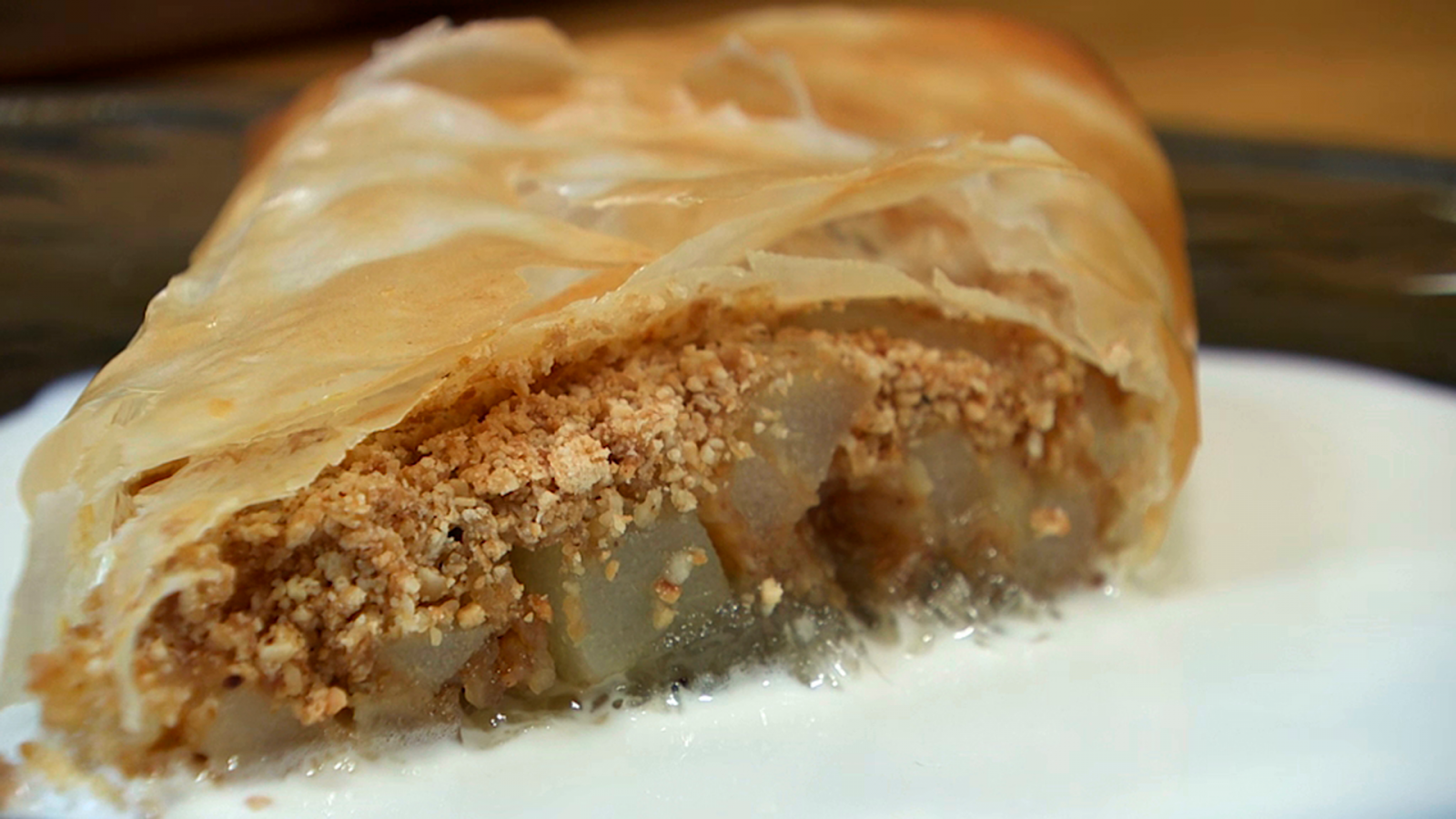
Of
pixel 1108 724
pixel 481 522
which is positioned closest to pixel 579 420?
pixel 481 522

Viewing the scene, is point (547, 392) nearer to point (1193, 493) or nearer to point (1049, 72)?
point (1193, 493)

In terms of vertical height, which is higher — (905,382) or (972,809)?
(905,382)

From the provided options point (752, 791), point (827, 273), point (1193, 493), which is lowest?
point (1193, 493)

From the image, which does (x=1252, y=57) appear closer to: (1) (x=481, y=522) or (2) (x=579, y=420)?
(2) (x=579, y=420)

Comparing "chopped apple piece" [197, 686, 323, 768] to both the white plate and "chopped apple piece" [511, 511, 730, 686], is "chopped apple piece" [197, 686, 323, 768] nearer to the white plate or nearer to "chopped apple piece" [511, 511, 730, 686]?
the white plate

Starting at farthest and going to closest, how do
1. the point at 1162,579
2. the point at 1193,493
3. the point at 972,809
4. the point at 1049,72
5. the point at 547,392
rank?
1. the point at 1049,72
2. the point at 1193,493
3. the point at 1162,579
4. the point at 547,392
5. the point at 972,809

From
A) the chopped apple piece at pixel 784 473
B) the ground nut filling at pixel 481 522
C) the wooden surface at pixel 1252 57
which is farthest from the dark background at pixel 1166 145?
the chopped apple piece at pixel 784 473

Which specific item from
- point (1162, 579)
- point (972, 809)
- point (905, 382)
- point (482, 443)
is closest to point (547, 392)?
point (482, 443)

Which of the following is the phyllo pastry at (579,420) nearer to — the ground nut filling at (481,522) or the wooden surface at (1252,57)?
the ground nut filling at (481,522)

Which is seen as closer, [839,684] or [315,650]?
[315,650]
